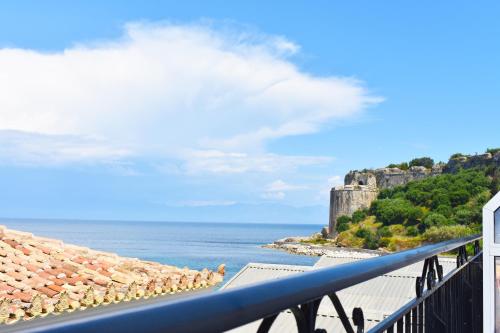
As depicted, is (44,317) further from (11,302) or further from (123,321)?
(123,321)

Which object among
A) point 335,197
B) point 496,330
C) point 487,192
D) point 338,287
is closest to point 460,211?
point 487,192

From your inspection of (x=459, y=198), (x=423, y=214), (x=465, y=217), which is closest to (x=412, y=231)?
(x=423, y=214)


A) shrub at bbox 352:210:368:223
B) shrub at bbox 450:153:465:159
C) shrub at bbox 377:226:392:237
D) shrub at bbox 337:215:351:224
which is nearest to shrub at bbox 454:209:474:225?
shrub at bbox 377:226:392:237

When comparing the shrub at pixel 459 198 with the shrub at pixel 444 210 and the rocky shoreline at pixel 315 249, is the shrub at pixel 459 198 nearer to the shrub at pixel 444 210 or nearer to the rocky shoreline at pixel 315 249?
the shrub at pixel 444 210

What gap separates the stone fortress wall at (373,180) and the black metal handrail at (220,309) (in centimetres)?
8227

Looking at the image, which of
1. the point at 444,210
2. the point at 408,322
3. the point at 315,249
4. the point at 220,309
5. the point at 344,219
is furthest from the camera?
the point at 315,249

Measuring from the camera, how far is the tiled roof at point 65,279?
727 centimetres

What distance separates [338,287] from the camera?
136cm

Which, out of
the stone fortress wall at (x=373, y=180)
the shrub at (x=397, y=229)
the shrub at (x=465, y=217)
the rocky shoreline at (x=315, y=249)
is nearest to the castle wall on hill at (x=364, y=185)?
the stone fortress wall at (x=373, y=180)

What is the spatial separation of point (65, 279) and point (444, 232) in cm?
5952

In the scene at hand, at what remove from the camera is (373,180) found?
92625mm

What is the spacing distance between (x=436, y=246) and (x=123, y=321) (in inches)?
97.0

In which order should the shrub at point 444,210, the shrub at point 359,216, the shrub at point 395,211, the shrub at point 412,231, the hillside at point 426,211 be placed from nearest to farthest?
the hillside at point 426,211
the shrub at point 412,231
the shrub at point 444,210
the shrub at point 395,211
the shrub at point 359,216

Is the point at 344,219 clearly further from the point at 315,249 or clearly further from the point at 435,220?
the point at 435,220
